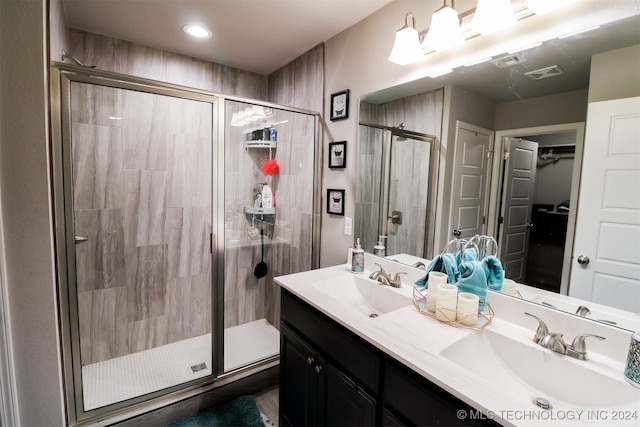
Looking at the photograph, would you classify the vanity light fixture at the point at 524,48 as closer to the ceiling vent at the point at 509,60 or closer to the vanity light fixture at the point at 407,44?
the ceiling vent at the point at 509,60

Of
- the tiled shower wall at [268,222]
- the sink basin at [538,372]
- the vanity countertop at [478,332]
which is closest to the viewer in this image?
the vanity countertop at [478,332]

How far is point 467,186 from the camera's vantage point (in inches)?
54.7

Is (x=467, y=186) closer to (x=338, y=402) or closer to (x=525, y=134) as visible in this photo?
(x=525, y=134)

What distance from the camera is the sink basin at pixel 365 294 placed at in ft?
4.78

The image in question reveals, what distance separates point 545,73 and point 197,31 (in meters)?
2.04

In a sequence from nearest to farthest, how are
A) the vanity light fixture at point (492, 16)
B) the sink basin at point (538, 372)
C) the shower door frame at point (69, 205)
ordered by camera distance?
the sink basin at point (538, 372) < the vanity light fixture at point (492, 16) < the shower door frame at point (69, 205)

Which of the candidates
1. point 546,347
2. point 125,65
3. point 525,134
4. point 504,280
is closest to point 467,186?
point 525,134

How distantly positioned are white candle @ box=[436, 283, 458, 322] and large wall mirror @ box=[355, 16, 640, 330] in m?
0.32

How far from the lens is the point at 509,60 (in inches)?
47.3

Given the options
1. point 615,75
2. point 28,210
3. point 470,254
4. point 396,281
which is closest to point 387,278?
point 396,281

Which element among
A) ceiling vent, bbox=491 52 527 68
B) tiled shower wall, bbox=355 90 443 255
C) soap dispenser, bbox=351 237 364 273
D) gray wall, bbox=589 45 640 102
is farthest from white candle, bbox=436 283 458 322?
ceiling vent, bbox=491 52 527 68

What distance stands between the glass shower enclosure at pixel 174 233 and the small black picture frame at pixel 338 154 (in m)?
0.18

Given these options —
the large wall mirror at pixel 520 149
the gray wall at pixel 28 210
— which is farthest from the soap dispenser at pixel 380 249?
Answer: the gray wall at pixel 28 210

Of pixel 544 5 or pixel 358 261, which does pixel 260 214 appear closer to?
pixel 358 261
